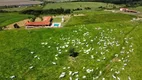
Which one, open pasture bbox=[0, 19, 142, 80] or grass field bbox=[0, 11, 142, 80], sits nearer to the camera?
grass field bbox=[0, 11, 142, 80]

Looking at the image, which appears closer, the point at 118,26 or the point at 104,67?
the point at 104,67

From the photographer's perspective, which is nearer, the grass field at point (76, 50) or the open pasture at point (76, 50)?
the grass field at point (76, 50)

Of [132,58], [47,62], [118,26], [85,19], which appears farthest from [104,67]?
[85,19]

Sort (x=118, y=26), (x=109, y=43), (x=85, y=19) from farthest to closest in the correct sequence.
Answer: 1. (x=85, y=19)
2. (x=118, y=26)
3. (x=109, y=43)

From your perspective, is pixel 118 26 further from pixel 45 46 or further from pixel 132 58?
pixel 45 46

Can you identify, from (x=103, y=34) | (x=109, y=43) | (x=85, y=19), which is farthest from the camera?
(x=85, y=19)

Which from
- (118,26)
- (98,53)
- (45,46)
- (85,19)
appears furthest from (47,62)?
(85,19)
